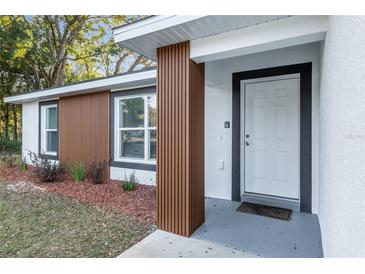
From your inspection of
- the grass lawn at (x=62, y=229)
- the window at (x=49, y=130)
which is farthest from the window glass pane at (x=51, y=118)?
the grass lawn at (x=62, y=229)

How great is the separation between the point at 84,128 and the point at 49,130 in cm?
190

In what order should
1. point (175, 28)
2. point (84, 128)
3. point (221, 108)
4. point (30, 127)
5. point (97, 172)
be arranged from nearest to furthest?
point (175, 28), point (221, 108), point (97, 172), point (84, 128), point (30, 127)

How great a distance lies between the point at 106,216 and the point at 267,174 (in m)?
2.72

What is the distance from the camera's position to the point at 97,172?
201 inches

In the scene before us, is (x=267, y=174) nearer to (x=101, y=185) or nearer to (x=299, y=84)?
(x=299, y=84)

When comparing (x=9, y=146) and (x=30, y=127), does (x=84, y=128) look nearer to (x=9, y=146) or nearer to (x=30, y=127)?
(x=30, y=127)

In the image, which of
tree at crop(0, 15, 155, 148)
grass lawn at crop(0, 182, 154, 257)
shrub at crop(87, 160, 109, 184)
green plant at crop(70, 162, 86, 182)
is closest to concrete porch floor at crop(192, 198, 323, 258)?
grass lawn at crop(0, 182, 154, 257)

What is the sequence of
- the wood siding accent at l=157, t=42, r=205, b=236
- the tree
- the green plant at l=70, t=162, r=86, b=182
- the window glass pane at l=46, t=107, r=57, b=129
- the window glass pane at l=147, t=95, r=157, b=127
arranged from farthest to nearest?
the tree < the window glass pane at l=46, t=107, r=57, b=129 < the green plant at l=70, t=162, r=86, b=182 < the window glass pane at l=147, t=95, r=157, b=127 < the wood siding accent at l=157, t=42, r=205, b=236

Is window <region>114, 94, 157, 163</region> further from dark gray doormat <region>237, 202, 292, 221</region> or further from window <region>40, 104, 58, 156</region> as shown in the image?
window <region>40, 104, 58, 156</region>

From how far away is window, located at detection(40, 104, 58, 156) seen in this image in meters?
6.82

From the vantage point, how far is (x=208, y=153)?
411 centimetres

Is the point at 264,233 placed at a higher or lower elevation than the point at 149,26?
lower

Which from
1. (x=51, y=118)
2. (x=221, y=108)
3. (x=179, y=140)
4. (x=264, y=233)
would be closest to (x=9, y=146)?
(x=51, y=118)
